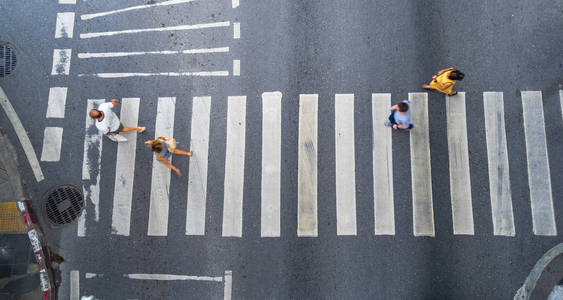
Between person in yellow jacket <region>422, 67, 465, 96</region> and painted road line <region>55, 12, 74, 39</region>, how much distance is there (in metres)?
9.30

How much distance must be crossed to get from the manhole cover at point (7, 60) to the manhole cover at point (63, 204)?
347 centimetres

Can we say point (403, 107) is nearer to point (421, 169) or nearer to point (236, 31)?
point (421, 169)

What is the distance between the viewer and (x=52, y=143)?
7988mm

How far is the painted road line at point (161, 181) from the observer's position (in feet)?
24.8

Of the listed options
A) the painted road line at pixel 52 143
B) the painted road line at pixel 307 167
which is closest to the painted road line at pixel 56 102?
the painted road line at pixel 52 143

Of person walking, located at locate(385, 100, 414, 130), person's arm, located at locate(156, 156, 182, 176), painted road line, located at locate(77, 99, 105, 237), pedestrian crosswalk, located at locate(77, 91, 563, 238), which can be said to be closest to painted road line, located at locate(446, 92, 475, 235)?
pedestrian crosswalk, located at locate(77, 91, 563, 238)

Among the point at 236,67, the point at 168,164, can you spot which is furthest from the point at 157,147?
the point at 236,67

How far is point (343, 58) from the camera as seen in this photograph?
7922 mm

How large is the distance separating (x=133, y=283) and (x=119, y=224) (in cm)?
143

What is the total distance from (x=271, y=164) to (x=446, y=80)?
4.32 m

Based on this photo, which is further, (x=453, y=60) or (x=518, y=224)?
(x=453, y=60)

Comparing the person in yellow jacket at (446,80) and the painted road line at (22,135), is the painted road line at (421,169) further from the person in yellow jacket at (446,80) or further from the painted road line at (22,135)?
the painted road line at (22,135)

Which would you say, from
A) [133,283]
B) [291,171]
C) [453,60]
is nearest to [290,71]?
[291,171]

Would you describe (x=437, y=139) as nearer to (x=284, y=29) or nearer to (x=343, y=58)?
(x=343, y=58)
